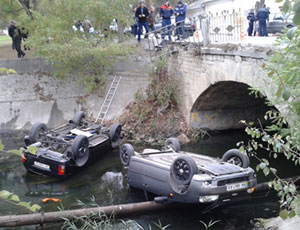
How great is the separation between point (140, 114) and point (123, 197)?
630 cm

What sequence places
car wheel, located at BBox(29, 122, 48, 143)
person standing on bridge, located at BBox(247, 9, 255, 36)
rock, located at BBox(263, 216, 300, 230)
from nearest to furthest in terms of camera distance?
rock, located at BBox(263, 216, 300, 230), car wheel, located at BBox(29, 122, 48, 143), person standing on bridge, located at BBox(247, 9, 255, 36)

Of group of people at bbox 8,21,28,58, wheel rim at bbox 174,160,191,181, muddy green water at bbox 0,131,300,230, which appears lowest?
muddy green water at bbox 0,131,300,230

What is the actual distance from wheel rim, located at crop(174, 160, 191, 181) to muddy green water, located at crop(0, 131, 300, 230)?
108 centimetres

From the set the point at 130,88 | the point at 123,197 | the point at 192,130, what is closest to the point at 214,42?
the point at 192,130

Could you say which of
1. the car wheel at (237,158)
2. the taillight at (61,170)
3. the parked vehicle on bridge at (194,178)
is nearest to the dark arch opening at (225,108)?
the car wheel at (237,158)

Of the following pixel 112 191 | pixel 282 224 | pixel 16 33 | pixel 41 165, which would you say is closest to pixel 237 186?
pixel 282 224

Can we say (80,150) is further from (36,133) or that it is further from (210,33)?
(210,33)

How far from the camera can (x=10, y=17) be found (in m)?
19.4

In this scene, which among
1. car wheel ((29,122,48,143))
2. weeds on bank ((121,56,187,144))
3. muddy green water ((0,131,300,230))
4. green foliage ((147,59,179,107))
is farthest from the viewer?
green foliage ((147,59,179,107))

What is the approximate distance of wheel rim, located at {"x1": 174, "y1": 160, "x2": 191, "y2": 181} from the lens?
8406 mm

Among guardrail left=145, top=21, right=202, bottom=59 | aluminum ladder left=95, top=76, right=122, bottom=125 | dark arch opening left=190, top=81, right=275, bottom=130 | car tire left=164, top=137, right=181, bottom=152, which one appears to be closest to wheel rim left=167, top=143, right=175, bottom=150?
car tire left=164, top=137, right=181, bottom=152

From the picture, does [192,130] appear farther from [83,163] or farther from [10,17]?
[10,17]

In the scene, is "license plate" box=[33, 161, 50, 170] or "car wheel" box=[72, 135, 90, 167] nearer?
"license plate" box=[33, 161, 50, 170]

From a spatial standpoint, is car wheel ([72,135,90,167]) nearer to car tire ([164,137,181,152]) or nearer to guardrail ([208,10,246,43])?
car tire ([164,137,181,152])
